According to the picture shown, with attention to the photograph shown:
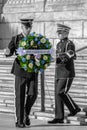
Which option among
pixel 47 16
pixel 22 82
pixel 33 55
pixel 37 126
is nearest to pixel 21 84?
pixel 22 82

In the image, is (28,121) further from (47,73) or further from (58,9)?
(58,9)

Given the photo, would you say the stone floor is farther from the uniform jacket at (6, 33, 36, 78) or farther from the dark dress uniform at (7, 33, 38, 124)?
the uniform jacket at (6, 33, 36, 78)

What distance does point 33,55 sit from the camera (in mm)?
11312

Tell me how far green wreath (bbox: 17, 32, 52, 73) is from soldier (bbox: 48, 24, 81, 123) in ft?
0.86

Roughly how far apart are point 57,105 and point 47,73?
347 cm

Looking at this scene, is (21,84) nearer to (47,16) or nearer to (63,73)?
(63,73)

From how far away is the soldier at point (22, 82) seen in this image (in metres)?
11.3

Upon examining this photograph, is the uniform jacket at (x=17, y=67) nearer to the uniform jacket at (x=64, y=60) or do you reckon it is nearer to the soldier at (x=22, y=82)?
the soldier at (x=22, y=82)

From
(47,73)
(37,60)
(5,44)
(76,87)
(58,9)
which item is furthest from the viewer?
(5,44)

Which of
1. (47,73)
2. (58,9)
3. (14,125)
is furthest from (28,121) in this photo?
(58,9)

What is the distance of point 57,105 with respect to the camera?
11805 mm

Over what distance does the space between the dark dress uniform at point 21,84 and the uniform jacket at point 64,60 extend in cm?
Answer: 54

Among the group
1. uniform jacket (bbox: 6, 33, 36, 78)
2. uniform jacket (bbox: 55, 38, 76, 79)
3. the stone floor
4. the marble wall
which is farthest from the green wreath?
the marble wall

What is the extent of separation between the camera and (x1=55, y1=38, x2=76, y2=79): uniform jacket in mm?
11523
